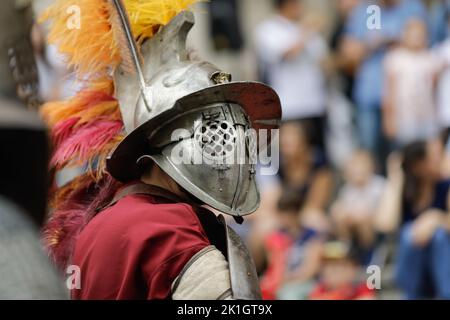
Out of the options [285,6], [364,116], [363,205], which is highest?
[285,6]

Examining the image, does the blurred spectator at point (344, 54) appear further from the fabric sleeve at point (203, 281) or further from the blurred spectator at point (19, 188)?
the blurred spectator at point (19, 188)

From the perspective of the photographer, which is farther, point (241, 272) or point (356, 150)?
point (356, 150)

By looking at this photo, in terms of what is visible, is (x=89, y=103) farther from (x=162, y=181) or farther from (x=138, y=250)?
(x=138, y=250)

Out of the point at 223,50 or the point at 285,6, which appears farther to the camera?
the point at 223,50

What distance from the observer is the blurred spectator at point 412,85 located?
838 centimetres

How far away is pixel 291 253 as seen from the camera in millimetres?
7879

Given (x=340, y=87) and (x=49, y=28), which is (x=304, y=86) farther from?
(x=49, y=28)

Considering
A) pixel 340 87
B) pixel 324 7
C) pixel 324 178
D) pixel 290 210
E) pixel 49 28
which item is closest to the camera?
pixel 49 28

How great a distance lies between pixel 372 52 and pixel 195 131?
5.09 metres

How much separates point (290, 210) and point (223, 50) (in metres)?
3.46

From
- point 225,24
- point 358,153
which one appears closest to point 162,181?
point 358,153

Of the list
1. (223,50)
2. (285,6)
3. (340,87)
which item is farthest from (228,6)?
(340,87)

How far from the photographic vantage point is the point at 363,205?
27.5 feet

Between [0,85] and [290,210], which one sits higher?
[0,85]
